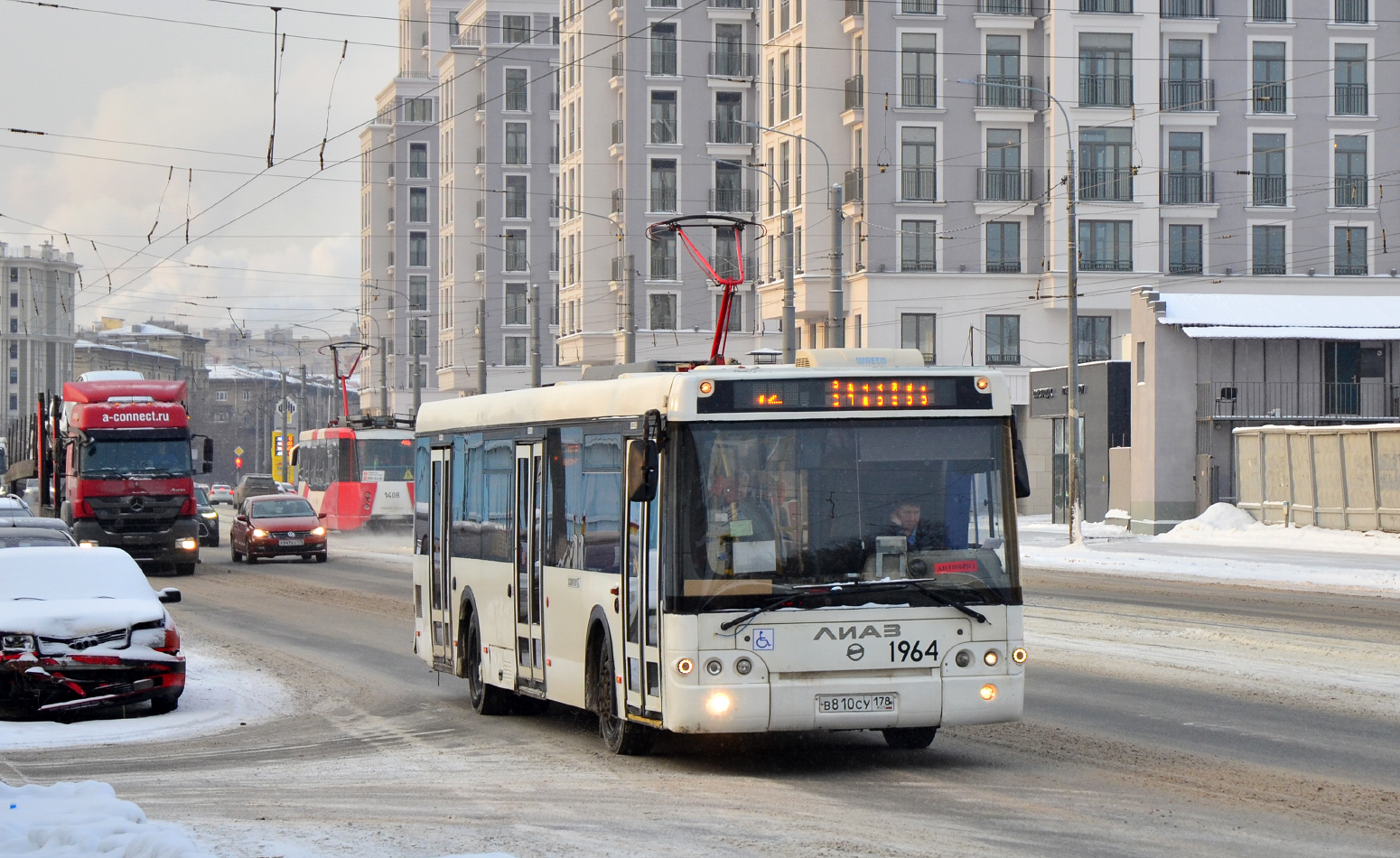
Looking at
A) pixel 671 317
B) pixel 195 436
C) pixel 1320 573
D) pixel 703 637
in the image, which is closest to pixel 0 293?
pixel 671 317

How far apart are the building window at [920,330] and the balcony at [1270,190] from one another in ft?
39.4

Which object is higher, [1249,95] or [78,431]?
[1249,95]

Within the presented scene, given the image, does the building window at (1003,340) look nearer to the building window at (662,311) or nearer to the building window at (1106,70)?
the building window at (1106,70)

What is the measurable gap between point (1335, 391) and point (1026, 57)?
21641 mm

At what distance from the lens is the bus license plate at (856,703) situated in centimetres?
1080

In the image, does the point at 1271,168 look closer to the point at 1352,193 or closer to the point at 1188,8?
the point at 1352,193

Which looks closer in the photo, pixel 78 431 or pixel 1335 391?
pixel 78 431

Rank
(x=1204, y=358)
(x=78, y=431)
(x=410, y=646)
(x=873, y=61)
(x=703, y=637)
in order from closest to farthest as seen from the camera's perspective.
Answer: (x=703, y=637) → (x=410, y=646) → (x=78, y=431) → (x=1204, y=358) → (x=873, y=61)

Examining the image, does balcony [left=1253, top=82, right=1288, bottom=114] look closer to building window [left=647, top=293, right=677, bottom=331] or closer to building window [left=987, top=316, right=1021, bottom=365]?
building window [left=987, top=316, right=1021, bottom=365]

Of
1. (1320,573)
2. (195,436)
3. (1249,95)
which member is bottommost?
(1320,573)

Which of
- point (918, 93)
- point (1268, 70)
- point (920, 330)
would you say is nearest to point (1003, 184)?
point (918, 93)

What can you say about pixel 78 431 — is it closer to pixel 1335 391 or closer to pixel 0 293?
pixel 1335 391

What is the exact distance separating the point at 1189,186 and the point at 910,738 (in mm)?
55655

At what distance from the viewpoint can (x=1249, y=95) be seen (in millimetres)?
64250
